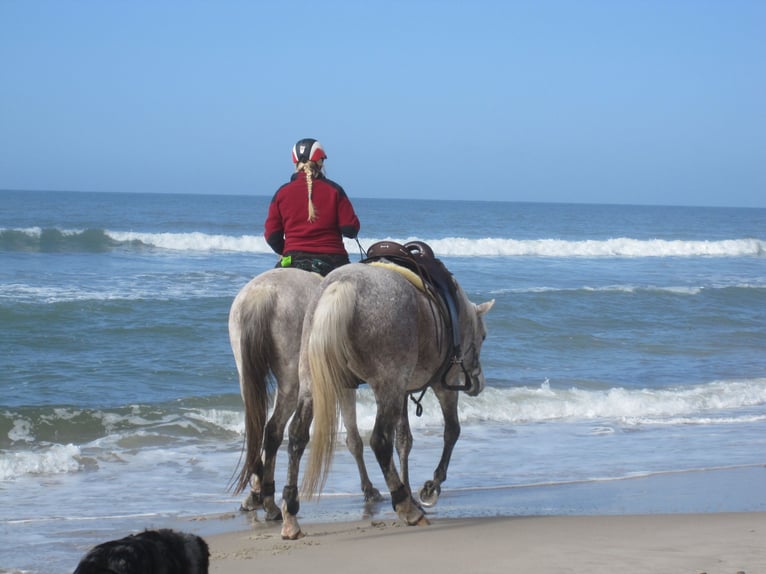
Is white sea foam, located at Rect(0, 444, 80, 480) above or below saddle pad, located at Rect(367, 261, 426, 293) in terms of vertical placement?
→ below

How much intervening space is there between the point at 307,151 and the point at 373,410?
4424 millimetres

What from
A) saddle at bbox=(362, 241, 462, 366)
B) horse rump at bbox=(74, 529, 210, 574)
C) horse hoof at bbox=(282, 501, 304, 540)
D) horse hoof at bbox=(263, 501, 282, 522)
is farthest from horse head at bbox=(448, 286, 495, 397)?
horse rump at bbox=(74, 529, 210, 574)

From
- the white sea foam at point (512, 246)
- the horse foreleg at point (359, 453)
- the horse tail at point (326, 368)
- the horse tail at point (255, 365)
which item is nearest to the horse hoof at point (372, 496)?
the horse foreleg at point (359, 453)

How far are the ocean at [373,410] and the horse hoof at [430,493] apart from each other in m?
0.09

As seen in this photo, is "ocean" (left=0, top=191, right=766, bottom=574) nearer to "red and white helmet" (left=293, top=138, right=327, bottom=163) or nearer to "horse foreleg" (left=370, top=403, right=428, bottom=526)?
"horse foreleg" (left=370, top=403, right=428, bottom=526)

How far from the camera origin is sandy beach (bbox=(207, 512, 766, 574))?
185 inches

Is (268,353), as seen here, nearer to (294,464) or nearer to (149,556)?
(294,464)

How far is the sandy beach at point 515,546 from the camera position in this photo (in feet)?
15.4

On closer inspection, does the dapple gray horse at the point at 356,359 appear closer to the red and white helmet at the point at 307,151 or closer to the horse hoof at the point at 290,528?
the horse hoof at the point at 290,528

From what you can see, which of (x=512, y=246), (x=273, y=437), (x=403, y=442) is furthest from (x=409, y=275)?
(x=512, y=246)

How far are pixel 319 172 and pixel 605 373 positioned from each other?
7.55 m

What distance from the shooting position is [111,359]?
12.3 m

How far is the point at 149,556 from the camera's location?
2.31m

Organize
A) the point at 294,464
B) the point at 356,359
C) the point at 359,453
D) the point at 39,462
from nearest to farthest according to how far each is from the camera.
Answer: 1. the point at 356,359
2. the point at 294,464
3. the point at 359,453
4. the point at 39,462
